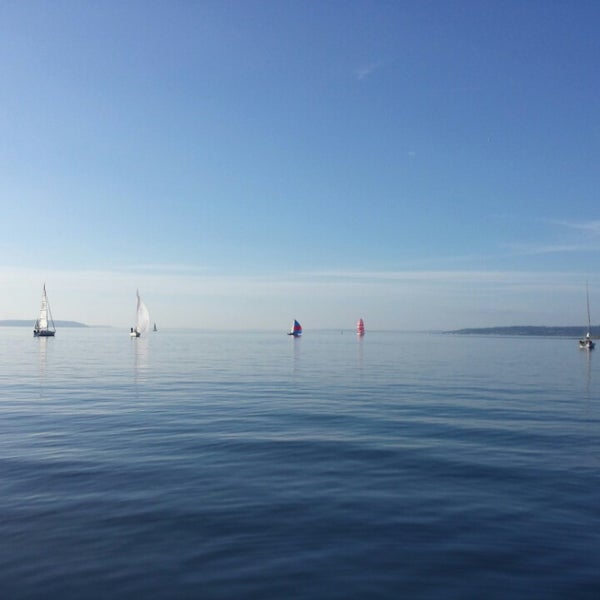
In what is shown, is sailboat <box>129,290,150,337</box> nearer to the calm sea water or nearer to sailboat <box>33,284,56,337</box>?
sailboat <box>33,284,56,337</box>

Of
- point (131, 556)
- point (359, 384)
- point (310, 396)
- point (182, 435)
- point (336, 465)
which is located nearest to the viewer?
point (131, 556)

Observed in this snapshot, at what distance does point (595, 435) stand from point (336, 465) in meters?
11.0

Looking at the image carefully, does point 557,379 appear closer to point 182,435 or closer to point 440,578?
point 182,435

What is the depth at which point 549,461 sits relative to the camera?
15.4m

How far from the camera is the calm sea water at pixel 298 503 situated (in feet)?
26.2

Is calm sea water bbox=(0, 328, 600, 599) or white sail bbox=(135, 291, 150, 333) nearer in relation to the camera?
calm sea water bbox=(0, 328, 600, 599)

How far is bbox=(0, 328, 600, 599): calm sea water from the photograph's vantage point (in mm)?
8000

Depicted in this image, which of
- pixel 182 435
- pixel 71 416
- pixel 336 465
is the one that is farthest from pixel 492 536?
pixel 71 416

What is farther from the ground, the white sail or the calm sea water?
the white sail

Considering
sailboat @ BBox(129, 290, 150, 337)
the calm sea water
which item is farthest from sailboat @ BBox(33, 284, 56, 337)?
the calm sea water

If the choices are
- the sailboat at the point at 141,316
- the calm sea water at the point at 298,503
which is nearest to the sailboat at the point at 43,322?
the sailboat at the point at 141,316

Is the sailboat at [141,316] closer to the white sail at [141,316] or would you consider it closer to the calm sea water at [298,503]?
the white sail at [141,316]

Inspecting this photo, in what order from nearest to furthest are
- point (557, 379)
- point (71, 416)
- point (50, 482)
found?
point (50, 482) → point (71, 416) → point (557, 379)

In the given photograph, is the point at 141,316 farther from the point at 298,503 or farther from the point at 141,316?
the point at 298,503
